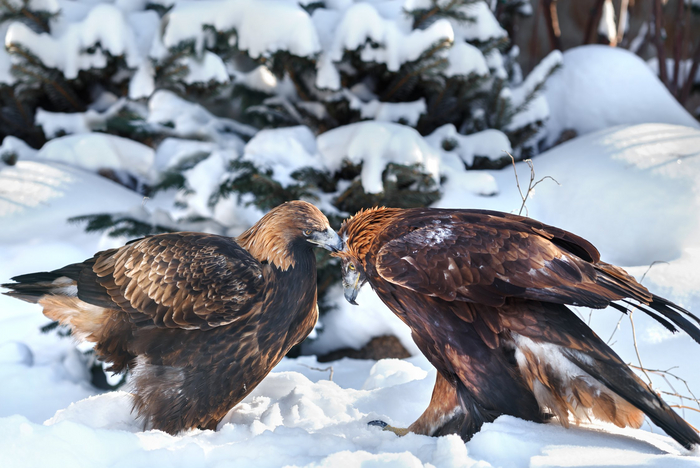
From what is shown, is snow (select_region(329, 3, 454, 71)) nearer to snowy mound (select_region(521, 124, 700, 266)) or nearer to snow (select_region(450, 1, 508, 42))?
snow (select_region(450, 1, 508, 42))

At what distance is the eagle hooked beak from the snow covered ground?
68 centimetres

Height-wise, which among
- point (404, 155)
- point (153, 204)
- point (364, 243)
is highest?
point (364, 243)

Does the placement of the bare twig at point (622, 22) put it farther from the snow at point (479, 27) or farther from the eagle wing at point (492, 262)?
the eagle wing at point (492, 262)

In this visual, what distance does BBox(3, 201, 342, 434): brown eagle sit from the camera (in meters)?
1.85

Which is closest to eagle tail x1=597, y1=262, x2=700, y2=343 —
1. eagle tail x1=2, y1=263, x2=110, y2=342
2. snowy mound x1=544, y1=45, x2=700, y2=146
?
eagle tail x1=2, y1=263, x2=110, y2=342

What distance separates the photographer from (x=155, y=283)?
1.92 meters

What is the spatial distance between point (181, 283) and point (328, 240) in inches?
23.0

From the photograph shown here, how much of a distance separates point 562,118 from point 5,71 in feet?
17.4

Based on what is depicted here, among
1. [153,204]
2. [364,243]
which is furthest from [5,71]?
[364,243]

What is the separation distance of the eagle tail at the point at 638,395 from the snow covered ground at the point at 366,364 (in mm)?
64

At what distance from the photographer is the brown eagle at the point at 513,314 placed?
1396 millimetres

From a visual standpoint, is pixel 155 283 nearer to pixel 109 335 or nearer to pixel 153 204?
pixel 109 335

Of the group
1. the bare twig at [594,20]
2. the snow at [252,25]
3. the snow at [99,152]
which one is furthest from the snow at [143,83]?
the bare twig at [594,20]

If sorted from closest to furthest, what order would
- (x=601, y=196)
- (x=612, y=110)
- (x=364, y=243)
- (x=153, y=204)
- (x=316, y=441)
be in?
(x=316, y=441)
(x=364, y=243)
(x=601, y=196)
(x=153, y=204)
(x=612, y=110)
